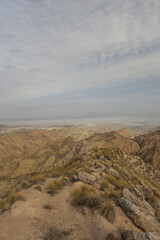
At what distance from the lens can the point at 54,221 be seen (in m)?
8.02

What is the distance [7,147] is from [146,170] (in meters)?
120

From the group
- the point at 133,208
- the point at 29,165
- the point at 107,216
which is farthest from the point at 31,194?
the point at 29,165

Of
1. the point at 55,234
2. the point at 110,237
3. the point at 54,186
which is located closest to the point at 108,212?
the point at 110,237

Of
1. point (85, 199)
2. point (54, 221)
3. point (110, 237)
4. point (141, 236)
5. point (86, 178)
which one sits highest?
point (141, 236)

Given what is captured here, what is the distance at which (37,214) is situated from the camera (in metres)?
8.75

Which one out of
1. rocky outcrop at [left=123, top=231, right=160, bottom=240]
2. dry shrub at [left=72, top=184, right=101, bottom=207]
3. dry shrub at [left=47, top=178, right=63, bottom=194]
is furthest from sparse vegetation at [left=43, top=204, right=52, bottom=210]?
rocky outcrop at [left=123, top=231, right=160, bottom=240]

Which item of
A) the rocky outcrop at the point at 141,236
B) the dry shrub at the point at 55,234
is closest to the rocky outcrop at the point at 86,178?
the dry shrub at the point at 55,234

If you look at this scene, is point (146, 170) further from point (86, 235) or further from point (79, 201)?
point (86, 235)

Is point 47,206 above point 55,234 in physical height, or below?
below

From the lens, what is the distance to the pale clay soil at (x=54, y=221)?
6.86m

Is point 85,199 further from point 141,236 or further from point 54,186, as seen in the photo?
point 141,236

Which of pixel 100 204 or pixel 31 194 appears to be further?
pixel 31 194

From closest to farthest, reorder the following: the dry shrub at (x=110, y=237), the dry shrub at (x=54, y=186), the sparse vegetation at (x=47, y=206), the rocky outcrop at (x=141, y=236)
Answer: the rocky outcrop at (x=141, y=236) < the dry shrub at (x=110, y=237) < the sparse vegetation at (x=47, y=206) < the dry shrub at (x=54, y=186)

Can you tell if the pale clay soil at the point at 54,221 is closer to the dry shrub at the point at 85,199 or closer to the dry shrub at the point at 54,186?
the dry shrub at the point at 85,199
